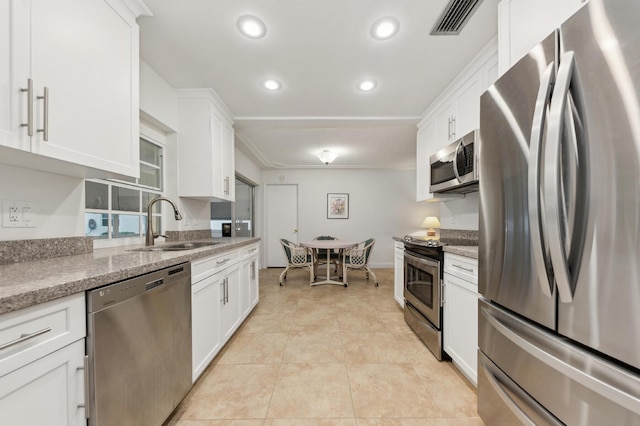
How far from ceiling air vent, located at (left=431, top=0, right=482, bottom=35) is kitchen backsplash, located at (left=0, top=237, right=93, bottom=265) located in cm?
264

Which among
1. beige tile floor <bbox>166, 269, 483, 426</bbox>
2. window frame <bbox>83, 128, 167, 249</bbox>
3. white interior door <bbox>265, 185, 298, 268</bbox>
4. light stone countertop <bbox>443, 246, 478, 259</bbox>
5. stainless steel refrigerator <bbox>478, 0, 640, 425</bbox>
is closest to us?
→ stainless steel refrigerator <bbox>478, 0, 640, 425</bbox>

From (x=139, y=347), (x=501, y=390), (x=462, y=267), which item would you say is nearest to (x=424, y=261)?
(x=462, y=267)

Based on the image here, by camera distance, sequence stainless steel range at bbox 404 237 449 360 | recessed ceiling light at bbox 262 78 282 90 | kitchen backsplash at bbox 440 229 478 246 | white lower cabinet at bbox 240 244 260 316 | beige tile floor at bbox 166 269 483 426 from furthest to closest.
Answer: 1. white lower cabinet at bbox 240 244 260 316
2. kitchen backsplash at bbox 440 229 478 246
3. recessed ceiling light at bbox 262 78 282 90
4. stainless steel range at bbox 404 237 449 360
5. beige tile floor at bbox 166 269 483 426

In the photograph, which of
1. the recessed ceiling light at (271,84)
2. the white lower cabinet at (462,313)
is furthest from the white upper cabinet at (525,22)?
the recessed ceiling light at (271,84)

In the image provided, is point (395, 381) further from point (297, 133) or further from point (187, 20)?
point (297, 133)

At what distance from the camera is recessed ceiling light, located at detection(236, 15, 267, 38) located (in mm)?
1584

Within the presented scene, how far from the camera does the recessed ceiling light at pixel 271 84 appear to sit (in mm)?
2273

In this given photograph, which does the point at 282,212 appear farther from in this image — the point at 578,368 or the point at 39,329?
the point at 578,368

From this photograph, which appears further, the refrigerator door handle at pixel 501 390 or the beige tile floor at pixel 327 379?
the beige tile floor at pixel 327 379

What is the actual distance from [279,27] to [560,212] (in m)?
1.82

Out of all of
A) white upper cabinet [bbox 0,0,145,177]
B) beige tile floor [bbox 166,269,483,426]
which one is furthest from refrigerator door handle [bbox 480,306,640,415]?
white upper cabinet [bbox 0,0,145,177]

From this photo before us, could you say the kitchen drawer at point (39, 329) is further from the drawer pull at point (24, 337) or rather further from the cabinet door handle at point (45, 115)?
the cabinet door handle at point (45, 115)

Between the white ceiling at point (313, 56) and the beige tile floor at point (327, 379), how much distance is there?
2.40 metres

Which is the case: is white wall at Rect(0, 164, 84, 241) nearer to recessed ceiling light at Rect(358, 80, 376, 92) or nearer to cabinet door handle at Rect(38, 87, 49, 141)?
cabinet door handle at Rect(38, 87, 49, 141)
